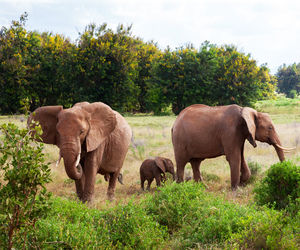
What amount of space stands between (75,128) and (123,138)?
7.06ft

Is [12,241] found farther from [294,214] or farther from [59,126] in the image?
[294,214]

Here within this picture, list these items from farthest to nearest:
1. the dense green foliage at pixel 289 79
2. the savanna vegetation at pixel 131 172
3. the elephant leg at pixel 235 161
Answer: the dense green foliage at pixel 289 79 < the elephant leg at pixel 235 161 < the savanna vegetation at pixel 131 172

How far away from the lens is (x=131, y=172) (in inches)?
493

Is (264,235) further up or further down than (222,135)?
further down

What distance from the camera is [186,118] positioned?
9859 millimetres

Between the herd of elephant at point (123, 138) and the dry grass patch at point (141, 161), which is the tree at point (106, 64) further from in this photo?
the herd of elephant at point (123, 138)

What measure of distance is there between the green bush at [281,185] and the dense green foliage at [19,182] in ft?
13.5

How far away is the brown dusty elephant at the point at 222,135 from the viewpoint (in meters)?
8.92

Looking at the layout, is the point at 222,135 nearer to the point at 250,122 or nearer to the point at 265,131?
the point at 250,122

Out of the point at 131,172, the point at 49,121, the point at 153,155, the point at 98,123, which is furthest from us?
the point at 153,155

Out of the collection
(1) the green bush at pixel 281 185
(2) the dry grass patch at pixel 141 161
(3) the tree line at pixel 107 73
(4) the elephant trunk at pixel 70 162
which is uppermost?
(3) the tree line at pixel 107 73

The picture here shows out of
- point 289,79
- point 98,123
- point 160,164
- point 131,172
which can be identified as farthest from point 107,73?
point 289,79

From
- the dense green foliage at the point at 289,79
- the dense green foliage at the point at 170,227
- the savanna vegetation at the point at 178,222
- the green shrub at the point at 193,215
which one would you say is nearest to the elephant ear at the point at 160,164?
the savanna vegetation at the point at 178,222

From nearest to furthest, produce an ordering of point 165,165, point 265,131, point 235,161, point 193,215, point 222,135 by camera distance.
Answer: point 193,215
point 235,161
point 222,135
point 265,131
point 165,165
